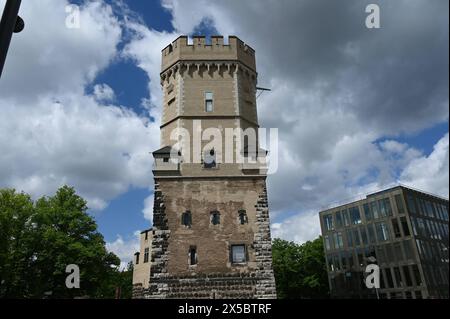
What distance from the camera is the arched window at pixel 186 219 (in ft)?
73.9

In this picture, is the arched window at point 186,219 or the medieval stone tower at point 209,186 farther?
the arched window at point 186,219

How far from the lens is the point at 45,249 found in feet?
93.6

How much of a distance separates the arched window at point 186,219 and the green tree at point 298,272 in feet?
128

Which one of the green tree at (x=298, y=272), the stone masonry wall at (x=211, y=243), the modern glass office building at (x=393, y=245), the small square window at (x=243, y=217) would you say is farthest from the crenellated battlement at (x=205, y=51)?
the green tree at (x=298, y=272)

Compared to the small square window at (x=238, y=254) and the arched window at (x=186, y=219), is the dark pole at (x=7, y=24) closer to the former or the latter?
the arched window at (x=186, y=219)

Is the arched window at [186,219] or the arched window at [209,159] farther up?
the arched window at [209,159]

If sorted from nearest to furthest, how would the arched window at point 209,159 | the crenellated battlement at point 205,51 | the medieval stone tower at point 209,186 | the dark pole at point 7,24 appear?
the dark pole at point 7,24, the medieval stone tower at point 209,186, the arched window at point 209,159, the crenellated battlement at point 205,51

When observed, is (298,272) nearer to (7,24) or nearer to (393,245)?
(393,245)

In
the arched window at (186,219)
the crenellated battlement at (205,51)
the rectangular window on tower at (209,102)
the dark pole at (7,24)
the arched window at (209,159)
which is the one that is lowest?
the dark pole at (7,24)

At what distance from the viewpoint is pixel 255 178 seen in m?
24.1

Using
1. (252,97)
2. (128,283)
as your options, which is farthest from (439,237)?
(128,283)

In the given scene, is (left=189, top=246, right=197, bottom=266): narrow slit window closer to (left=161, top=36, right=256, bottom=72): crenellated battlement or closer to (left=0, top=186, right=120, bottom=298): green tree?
(left=0, top=186, right=120, bottom=298): green tree
